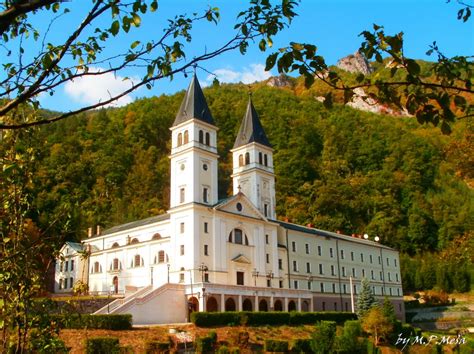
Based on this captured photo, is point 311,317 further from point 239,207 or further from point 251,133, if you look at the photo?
point 251,133

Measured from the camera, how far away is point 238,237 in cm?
5016

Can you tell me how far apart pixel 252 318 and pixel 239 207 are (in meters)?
15.0

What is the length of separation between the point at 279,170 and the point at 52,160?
41.9 meters

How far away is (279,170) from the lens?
100750 millimetres

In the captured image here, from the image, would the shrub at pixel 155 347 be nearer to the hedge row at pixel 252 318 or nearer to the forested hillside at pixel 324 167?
the hedge row at pixel 252 318

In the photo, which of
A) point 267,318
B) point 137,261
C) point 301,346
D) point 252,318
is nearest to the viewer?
point 301,346

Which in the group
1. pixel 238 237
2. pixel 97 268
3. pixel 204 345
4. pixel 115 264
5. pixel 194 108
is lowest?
Result: pixel 204 345

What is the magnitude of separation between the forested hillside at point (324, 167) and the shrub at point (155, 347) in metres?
53.1

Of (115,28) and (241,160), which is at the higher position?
(241,160)

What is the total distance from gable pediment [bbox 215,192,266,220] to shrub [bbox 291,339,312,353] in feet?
58.9

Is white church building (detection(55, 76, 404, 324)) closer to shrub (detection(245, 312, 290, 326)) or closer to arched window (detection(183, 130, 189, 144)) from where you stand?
arched window (detection(183, 130, 189, 144))

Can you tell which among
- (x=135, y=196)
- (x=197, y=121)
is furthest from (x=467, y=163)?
(x=135, y=196)

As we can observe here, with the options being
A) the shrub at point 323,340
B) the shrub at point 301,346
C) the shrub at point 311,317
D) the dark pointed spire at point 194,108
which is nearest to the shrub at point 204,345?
the shrub at point 301,346

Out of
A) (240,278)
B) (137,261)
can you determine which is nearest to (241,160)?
(240,278)
